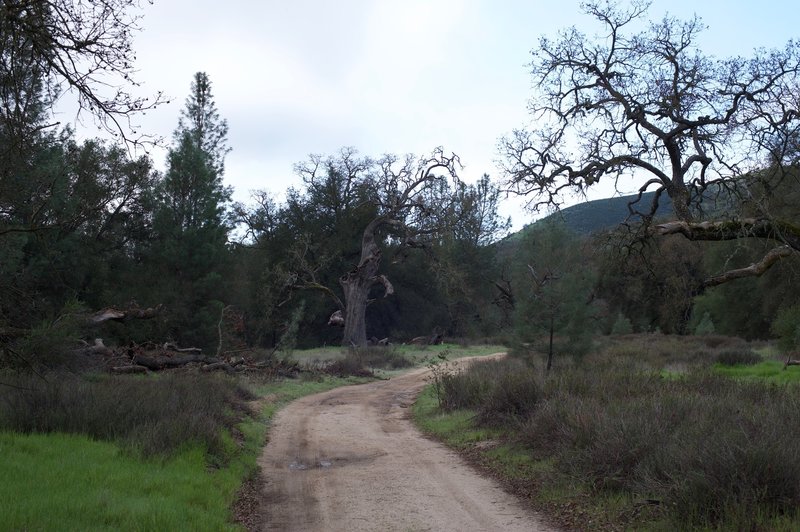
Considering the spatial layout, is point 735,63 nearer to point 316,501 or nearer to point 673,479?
point 673,479

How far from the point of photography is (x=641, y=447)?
25.8 feet

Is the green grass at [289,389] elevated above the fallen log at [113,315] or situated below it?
below

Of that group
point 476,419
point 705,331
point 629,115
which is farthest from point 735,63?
point 705,331

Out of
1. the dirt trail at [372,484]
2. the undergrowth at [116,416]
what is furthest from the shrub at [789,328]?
the undergrowth at [116,416]

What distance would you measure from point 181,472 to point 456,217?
121 feet

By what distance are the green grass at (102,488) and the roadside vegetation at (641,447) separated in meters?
3.98

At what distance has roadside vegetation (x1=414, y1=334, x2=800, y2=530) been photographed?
599 centimetres

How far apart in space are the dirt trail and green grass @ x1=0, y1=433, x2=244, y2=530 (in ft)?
2.96

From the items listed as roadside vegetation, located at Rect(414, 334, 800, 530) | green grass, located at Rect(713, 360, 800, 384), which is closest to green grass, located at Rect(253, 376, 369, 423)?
roadside vegetation, located at Rect(414, 334, 800, 530)

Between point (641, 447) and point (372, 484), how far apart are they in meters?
3.65

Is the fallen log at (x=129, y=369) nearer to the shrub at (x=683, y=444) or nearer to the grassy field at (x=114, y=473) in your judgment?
the grassy field at (x=114, y=473)

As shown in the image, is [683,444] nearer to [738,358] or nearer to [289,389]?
[289,389]

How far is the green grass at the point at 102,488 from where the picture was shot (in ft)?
19.3

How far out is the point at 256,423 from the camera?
1491 centimetres
